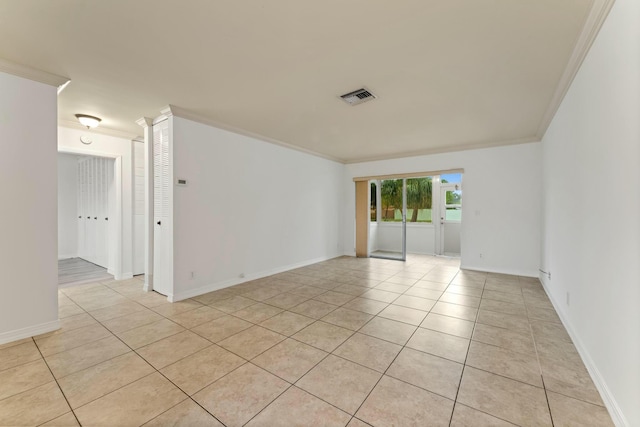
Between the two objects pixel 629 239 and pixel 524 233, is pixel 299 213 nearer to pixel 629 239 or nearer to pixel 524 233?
pixel 524 233

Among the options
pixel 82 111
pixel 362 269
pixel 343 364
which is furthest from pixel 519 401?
pixel 82 111

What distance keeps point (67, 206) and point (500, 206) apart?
1024 centimetres

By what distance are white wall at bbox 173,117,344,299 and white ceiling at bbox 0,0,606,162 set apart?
64cm

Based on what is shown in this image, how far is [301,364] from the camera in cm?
215

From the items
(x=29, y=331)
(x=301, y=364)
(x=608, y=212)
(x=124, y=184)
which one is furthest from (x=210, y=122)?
(x=608, y=212)

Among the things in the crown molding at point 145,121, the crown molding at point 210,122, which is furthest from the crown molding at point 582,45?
the crown molding at point 145,121

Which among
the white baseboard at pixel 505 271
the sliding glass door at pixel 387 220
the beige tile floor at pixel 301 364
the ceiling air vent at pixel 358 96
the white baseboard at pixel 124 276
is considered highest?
the ceiling air vent at pixel 358 96

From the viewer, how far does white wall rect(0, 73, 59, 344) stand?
2516 millimetres

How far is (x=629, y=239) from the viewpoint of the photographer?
1.45 metres

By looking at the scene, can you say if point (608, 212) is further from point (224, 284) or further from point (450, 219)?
point (450, 219)

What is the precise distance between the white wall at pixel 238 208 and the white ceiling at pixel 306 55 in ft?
2.09

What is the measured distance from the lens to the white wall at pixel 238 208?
3.78m

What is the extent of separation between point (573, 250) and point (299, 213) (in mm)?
4408

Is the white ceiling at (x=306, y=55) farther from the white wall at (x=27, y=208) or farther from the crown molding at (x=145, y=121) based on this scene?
the white wall at (x=27, y=208)
